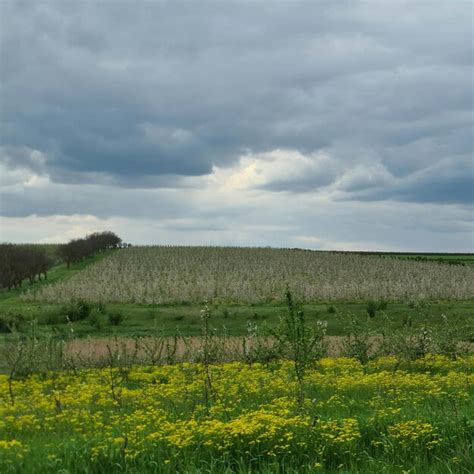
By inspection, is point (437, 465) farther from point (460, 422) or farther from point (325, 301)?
point (325, 301)

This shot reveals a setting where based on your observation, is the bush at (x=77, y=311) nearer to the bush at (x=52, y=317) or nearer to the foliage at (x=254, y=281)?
the bush at (x=52, y=317)

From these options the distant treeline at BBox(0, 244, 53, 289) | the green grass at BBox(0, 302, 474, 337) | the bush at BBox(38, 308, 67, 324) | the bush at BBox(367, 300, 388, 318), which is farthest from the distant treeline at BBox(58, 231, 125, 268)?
the bush at BBox(367, 300, 388, 318)

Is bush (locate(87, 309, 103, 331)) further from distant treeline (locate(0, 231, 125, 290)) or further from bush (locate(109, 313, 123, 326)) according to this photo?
distant treeline (locate(0, 231, 125, 290))

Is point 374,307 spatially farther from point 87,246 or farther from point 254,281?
point 87,246

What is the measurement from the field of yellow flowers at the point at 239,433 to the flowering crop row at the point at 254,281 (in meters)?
22.7

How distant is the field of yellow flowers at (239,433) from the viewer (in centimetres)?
951

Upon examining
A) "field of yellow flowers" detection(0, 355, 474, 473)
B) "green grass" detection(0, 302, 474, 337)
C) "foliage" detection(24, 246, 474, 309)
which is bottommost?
"green grass" detection(0, 302, 474, 337)

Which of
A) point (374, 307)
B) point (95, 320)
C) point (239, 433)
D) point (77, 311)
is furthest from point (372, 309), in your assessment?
point (239, 433)

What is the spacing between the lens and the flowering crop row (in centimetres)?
4384

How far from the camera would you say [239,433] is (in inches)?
402

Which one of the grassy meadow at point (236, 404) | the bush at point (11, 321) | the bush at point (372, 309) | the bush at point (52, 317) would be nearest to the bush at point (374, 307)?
the bush at point (372, 309)

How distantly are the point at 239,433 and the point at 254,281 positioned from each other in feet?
137

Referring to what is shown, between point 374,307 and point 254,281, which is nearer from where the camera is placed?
point 374,307

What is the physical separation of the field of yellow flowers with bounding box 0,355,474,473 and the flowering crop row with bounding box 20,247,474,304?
22738mm
